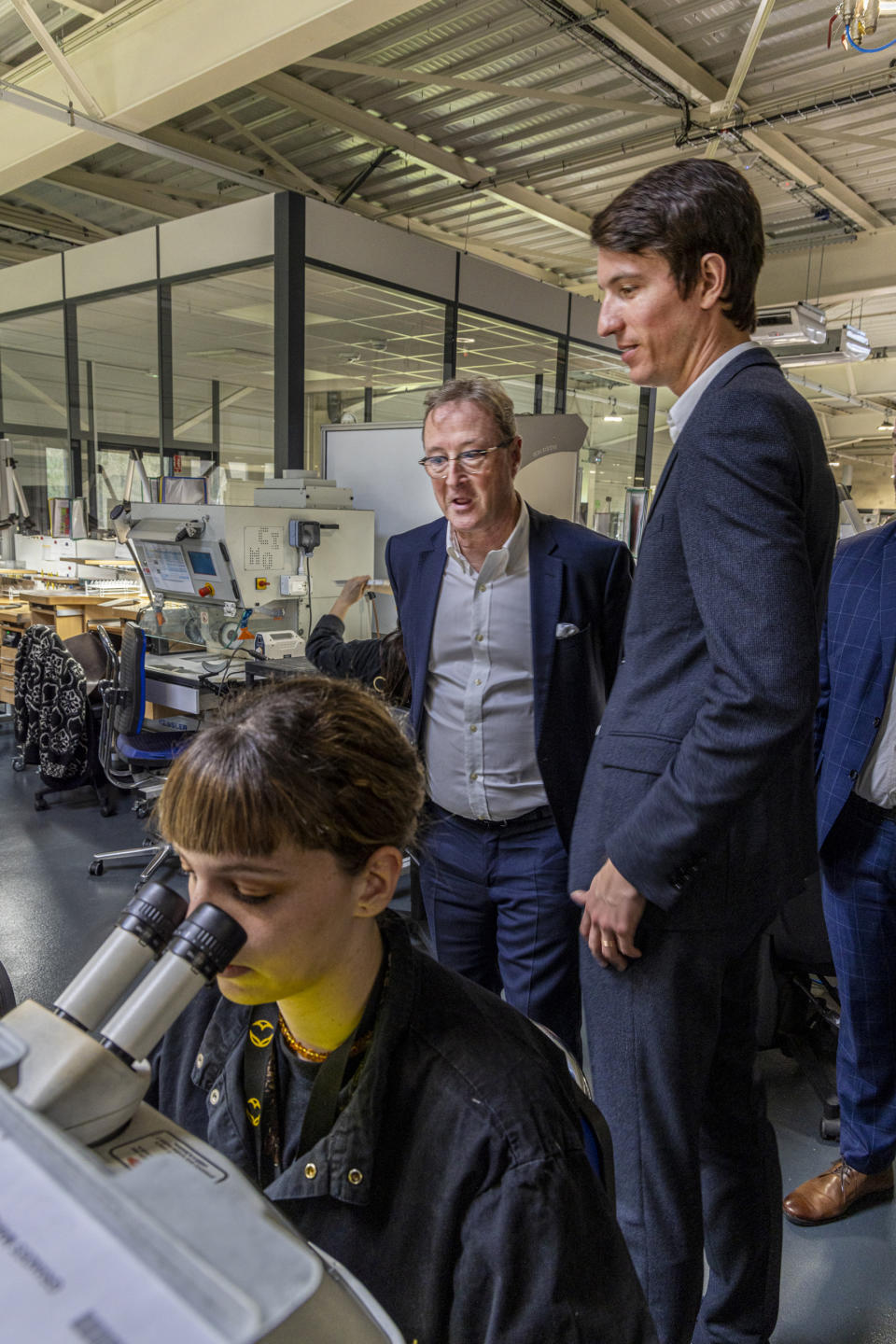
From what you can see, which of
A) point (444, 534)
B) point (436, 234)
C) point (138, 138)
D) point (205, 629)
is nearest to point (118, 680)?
point (205, 629)

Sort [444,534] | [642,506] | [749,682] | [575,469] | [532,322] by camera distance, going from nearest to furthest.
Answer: [749,682], [444,534], [575,469], [642,506], [532,322]

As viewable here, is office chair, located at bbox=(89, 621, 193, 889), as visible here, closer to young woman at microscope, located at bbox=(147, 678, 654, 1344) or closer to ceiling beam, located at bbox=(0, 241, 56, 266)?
young woman at microscope, located at bbox=(147, 678, 654, 1344)

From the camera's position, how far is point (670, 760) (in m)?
1.03

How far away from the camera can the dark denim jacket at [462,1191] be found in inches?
27.8

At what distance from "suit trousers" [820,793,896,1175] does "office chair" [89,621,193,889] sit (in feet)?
8.10

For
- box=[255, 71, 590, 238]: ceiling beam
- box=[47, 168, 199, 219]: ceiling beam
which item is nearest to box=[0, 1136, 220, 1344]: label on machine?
box=[255, 71, 590, 238]: ceiling beam

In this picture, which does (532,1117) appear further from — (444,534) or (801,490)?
(444,534)

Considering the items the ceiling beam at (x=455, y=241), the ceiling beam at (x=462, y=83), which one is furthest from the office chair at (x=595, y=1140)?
the ceiling beam at (x=455, y=241)

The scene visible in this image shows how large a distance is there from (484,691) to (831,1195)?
1222 mm

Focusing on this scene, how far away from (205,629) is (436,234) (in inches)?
201

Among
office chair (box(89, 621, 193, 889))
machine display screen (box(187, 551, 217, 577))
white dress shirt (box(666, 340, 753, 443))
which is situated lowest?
office chair (box(89, 621, 193, 889))

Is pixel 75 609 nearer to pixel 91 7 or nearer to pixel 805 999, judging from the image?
pixel 91 7

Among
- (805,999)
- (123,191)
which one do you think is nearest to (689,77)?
(123,191)

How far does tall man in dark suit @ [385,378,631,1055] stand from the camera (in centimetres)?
158
